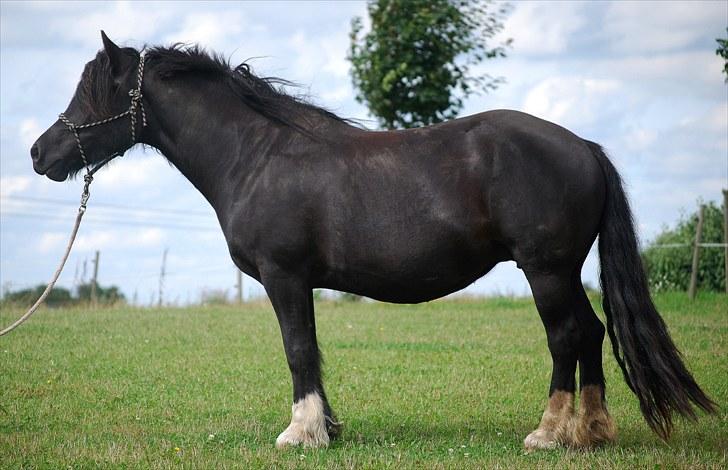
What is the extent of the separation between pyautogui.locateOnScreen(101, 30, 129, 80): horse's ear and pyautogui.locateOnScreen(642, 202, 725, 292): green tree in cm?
1599

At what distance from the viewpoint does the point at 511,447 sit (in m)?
6.76

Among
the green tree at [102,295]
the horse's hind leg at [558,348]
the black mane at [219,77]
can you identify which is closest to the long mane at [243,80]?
the black mane at [219,77]

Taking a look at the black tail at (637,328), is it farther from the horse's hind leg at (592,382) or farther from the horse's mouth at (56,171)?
the horse's mouth at (56,171)

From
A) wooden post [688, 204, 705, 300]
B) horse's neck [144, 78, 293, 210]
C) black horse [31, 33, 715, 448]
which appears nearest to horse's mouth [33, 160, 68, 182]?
black horse [31, 33, 715, 448]

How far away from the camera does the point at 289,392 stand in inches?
371

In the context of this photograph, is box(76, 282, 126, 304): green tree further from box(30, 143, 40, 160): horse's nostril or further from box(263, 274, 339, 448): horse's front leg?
box(263, 274, 339, 448): horse's front leg

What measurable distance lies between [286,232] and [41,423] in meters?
3.14

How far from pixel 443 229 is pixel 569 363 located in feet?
4.36

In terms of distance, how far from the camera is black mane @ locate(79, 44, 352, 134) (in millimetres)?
7051

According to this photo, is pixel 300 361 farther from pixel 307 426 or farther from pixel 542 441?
pixel 542 441

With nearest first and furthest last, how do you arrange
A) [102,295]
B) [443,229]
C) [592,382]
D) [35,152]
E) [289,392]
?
[443,229]
[592,382]
[35,152]
[289,392]
[102,295]

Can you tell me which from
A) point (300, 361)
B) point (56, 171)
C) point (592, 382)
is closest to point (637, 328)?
point (592, 382)

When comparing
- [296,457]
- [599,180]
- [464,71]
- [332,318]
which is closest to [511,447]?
[296,457]

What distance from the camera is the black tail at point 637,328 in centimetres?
639
